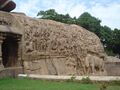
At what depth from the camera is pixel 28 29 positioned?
15.8 m

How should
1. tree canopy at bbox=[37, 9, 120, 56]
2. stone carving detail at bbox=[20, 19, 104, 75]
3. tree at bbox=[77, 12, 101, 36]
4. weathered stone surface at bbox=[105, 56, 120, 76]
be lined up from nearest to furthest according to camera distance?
stone carving detail at bbox=[20, 19, 104, 75], weathered stone surface at bbox=[105, 56, 120, 76], tree canopy at bbox=[37, 9, 120, 56], tree at bbox=[77, 12, 101, 36]

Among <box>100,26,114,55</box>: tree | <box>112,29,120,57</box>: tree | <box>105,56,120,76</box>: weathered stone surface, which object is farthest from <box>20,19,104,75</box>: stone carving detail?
<box>112,29,120,57</box>: tree

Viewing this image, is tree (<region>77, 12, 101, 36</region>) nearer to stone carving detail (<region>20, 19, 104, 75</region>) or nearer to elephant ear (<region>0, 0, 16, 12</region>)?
stone carving detail (<region>20, 19, 104, 75</region>)

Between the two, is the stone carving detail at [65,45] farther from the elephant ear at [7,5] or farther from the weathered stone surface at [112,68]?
the elephant ear at [7,5]

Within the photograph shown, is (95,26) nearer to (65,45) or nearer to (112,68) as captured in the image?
(112,68)

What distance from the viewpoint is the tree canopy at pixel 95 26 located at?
33.9m

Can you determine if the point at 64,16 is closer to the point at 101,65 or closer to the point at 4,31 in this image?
the point at 101,65

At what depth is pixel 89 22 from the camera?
3478cm

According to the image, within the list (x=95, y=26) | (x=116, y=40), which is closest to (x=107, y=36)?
(x=116, y=40)

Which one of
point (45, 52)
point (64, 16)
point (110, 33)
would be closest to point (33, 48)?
point (45, 52)

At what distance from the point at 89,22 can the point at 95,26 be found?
0.88 metres

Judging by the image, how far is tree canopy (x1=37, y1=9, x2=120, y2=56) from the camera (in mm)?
33875

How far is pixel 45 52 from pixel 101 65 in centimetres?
467

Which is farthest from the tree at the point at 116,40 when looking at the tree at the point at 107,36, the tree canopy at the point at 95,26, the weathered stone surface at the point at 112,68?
the weathered stone surface at the point at 112,68
